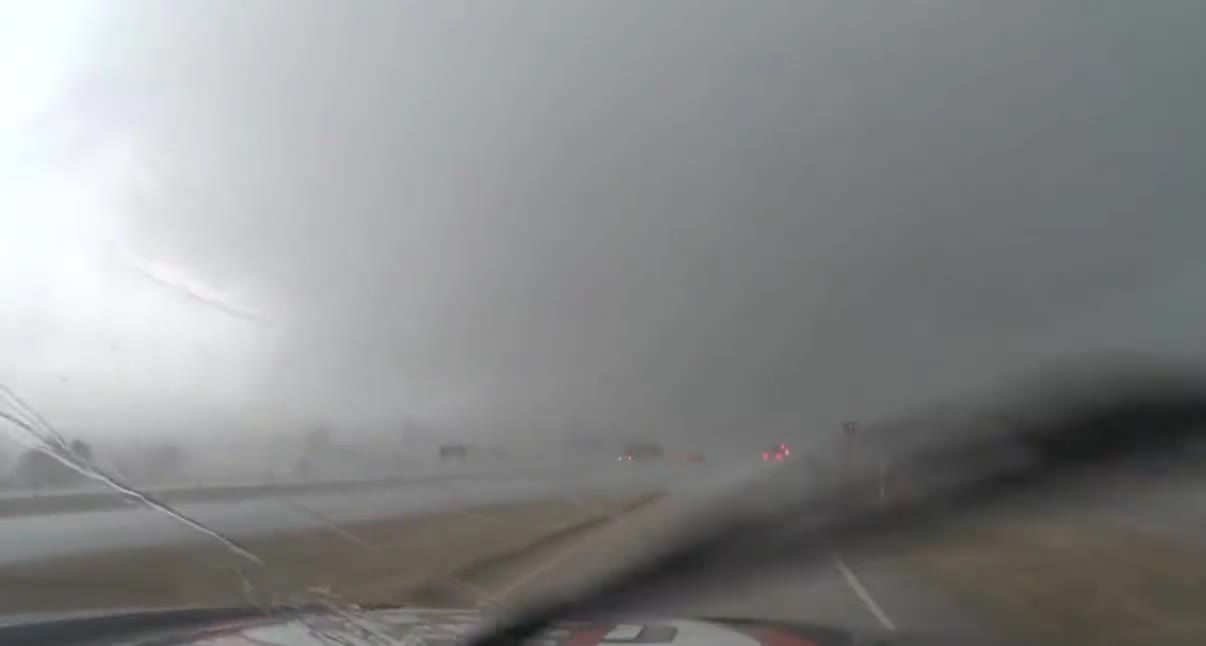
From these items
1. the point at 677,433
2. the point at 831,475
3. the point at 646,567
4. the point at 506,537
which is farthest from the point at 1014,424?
the point at 506,537

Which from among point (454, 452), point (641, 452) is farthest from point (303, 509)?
point (641, 452)

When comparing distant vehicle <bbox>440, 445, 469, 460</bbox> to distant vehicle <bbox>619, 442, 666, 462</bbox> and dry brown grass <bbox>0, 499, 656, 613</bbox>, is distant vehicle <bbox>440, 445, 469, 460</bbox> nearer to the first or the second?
dry brown grass <bbox>0, 499, 656, 613</bbox>

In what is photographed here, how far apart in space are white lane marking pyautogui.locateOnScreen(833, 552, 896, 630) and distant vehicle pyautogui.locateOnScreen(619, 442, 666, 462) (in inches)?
54.4

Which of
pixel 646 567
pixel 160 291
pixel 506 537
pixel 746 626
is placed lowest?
pixel 746 626

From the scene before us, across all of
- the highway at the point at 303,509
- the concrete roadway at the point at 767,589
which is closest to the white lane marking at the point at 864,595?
the concrete roadway at the point at 767,589

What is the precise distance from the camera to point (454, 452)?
8344mm

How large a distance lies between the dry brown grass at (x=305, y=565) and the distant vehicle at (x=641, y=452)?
289 mm

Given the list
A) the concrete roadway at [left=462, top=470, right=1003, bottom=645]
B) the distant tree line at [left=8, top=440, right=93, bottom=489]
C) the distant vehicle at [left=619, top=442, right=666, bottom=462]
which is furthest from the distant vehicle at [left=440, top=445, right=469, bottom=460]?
the distant tree line at [left=8, top=440, right=93, bottom=489]

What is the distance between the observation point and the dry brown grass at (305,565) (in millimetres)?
6789

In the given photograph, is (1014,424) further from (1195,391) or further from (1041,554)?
(1041,554)

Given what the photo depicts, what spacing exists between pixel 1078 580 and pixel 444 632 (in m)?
3.71

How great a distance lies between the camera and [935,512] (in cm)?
534

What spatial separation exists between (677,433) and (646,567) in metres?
1.18

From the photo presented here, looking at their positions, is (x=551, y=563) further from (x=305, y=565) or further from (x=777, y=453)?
(x=777, y=453)
